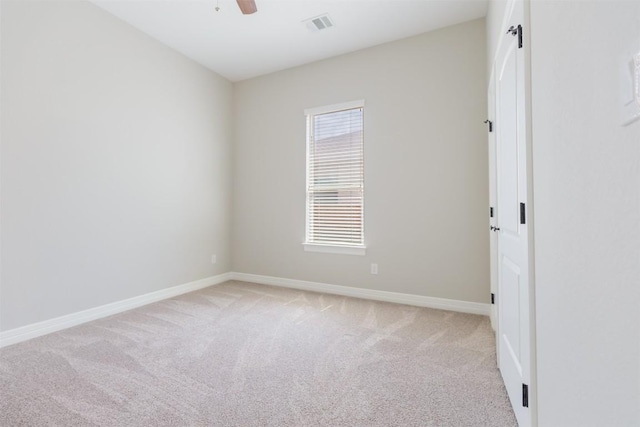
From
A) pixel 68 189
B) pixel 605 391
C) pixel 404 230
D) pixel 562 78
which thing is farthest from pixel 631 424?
pixel 68 189

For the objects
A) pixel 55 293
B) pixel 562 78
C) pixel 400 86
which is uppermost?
pixel 400 86

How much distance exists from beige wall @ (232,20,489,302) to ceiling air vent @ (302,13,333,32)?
64 cm

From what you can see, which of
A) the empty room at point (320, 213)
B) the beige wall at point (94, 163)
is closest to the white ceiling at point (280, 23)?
the empty room at point (320, 213)

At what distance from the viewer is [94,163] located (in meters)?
2.94

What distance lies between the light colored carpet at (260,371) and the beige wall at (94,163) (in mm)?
482

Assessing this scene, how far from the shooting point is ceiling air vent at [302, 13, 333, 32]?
310 centimetres

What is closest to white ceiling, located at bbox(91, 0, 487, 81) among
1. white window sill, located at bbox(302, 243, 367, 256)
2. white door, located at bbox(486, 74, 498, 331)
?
white door, located at bbox(486, 74, 498, 331)

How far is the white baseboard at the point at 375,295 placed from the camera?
3.11 meters

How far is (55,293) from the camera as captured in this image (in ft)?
8.77

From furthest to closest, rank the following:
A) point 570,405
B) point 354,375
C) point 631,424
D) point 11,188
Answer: point 11,188 → point 354,375 → point 570,405 → point 631,424

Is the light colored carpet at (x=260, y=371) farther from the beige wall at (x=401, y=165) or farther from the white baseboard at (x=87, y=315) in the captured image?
the beige wall at (x=401, y=165)

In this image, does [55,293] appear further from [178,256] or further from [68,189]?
[178,256]

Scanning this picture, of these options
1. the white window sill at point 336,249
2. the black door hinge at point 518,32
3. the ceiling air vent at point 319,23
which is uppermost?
the ceiling air vent at point 319,23

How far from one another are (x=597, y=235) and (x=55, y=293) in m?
3.67
